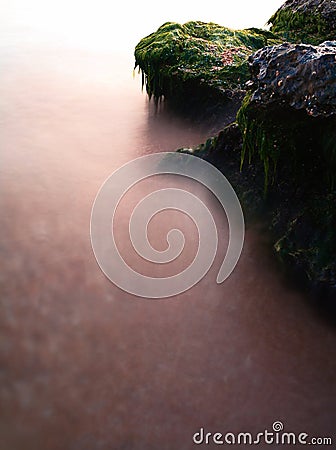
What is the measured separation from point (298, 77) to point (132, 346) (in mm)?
1971

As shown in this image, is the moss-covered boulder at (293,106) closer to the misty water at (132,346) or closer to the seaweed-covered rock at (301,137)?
the seaweed-covered rock at (301,137)

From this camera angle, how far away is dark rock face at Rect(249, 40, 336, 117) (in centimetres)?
299

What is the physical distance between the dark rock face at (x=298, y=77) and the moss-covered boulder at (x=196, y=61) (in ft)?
5.21

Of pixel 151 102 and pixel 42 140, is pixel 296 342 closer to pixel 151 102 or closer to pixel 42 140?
pixel 42 140

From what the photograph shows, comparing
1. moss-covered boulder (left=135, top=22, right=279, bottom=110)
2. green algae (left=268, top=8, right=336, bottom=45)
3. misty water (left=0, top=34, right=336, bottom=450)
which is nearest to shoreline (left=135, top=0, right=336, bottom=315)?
misty water (left=0, top=34, right=336, bottom=450)

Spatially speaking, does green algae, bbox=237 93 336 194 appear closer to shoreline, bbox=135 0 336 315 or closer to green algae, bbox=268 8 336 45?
shoreline, bbox=135 0 336 315

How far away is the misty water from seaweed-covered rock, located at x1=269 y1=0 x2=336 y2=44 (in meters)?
3.09

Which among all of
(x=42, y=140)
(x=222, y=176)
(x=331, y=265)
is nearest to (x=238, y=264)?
(x=331, y=265)

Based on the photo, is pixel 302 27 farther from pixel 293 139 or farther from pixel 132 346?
pixel 132 346

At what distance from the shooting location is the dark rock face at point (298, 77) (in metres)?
2.99

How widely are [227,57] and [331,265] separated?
2.77m

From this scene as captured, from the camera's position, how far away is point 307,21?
18.9ft

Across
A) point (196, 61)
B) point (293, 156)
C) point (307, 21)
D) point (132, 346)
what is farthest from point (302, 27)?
point (132, 346)

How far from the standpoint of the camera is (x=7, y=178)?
176 inches
